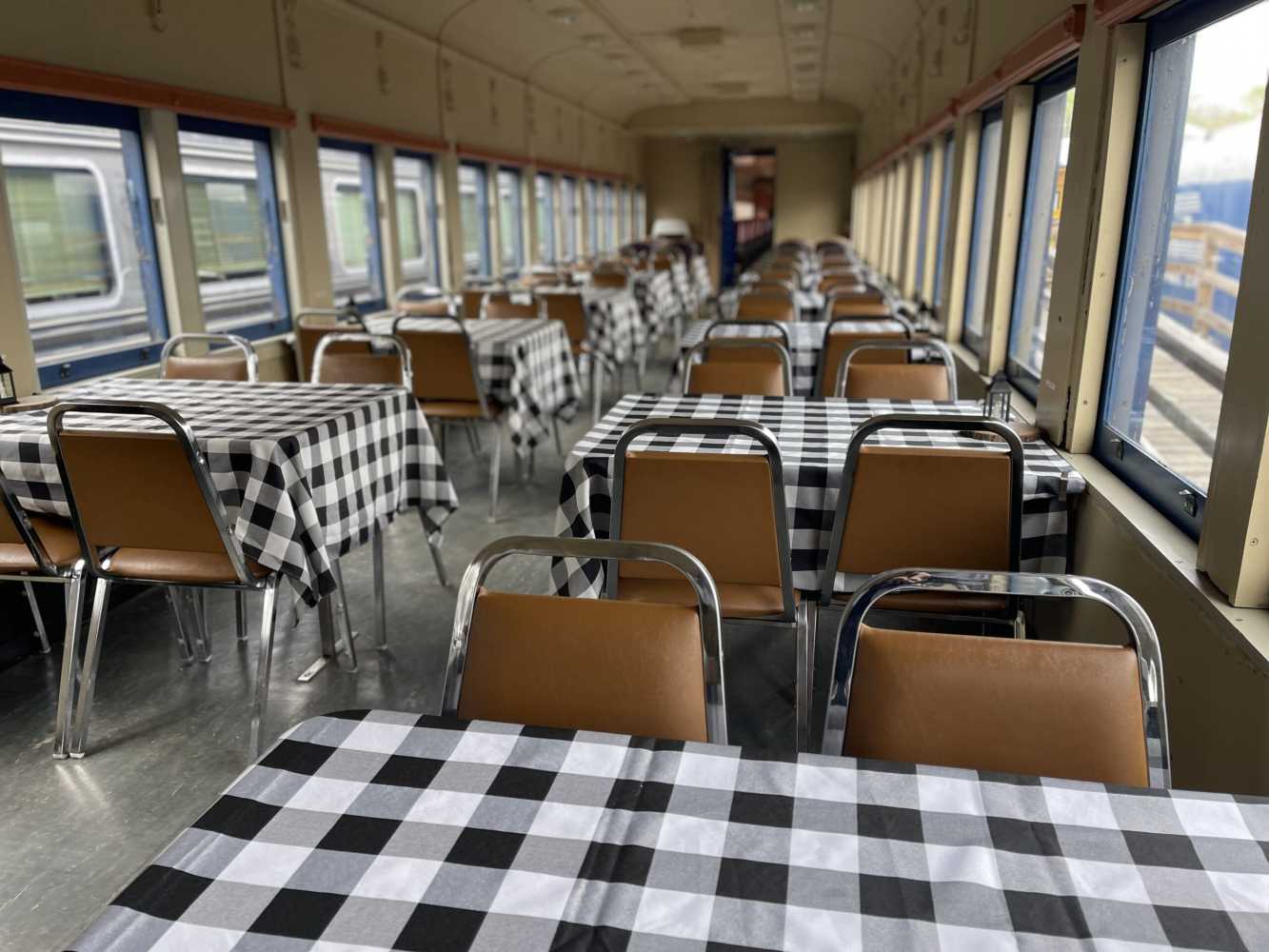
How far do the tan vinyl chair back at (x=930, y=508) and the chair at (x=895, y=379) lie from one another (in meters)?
1.16

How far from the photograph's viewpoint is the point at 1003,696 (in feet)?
3.84

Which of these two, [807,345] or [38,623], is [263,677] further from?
[807,345]

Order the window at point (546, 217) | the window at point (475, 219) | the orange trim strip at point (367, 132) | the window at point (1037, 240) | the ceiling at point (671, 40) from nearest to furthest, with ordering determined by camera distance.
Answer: the window at point (1037, 240), the orange trim strip at point (367, 132), the ceiling at point (671, 40), the window at point (475, 219), the window at point (546, 217)

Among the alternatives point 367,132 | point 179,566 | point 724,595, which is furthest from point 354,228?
point 724,595

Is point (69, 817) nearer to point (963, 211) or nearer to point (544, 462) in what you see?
point (544, 462)

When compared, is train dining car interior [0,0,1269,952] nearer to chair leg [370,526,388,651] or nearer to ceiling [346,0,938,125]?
chair leg [370,526,388,651]

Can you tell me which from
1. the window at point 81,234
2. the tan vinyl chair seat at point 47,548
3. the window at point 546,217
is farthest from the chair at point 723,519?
the window at point 546,217

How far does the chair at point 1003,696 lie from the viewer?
1143mm

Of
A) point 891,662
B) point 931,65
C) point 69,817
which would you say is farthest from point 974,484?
point 931,65

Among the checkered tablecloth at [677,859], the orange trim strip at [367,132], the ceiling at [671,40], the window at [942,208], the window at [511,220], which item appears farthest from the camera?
the window at [511,220]

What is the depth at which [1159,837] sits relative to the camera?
92 centimetres

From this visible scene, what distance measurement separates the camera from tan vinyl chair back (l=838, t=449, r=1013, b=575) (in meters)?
1.97

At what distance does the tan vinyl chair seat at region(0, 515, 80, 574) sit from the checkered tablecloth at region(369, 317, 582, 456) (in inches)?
64.5

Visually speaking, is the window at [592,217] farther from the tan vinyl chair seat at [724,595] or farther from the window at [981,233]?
the tan vinyl chair seat at [724,595]
